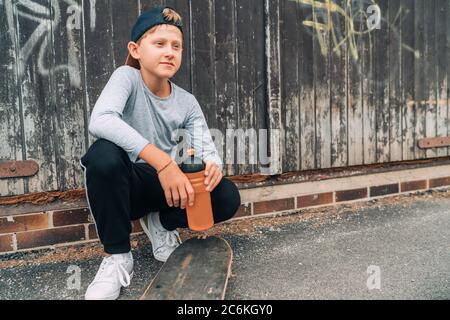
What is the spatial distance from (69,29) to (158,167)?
1.30 m

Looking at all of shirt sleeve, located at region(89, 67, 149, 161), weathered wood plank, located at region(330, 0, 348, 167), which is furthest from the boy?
weathered wood plank, located at region(330, 0, 348, 167)

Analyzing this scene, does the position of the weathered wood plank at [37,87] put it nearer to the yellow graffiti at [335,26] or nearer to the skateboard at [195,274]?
the skateboard at [195,274]

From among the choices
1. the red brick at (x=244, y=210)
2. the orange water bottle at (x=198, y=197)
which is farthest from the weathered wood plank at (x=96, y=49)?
the red brick at (x=244, y=210)

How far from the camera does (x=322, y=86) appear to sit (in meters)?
3.26

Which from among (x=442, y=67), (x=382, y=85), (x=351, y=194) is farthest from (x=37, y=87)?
(x=442, y=67)

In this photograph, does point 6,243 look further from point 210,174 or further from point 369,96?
point 369,96

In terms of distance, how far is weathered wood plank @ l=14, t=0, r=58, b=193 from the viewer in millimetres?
2375

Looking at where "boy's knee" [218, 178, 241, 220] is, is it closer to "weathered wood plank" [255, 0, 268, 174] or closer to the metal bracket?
"weathered wood plank" [255, 0, 268, 174]

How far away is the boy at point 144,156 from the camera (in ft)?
5.97

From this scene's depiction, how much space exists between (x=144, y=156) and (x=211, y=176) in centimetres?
37

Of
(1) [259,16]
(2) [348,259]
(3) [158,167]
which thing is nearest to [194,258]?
(3) [158,167]

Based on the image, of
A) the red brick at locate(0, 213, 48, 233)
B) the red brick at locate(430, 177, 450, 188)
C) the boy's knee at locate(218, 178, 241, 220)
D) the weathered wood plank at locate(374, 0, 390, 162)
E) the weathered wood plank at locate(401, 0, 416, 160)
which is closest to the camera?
the boy's knee at locate(218, 178, 241, 220)

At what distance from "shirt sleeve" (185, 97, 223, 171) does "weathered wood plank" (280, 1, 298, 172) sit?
3.24ft

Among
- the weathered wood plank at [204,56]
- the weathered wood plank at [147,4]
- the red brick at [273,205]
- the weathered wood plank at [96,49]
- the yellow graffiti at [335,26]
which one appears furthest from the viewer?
the yellow graffiti at [335,26]
